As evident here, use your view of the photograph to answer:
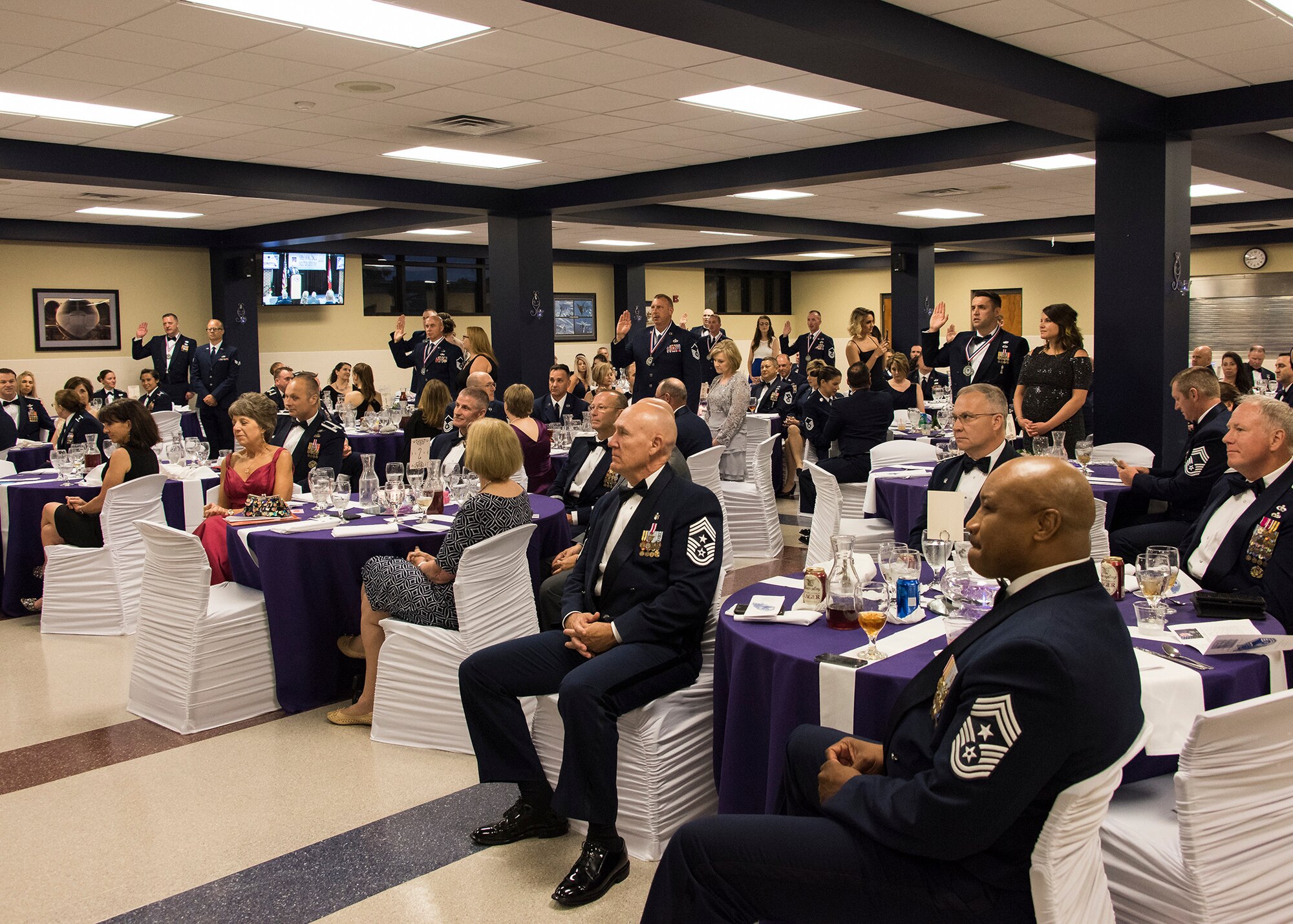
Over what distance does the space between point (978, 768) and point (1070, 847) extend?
266 millimetres

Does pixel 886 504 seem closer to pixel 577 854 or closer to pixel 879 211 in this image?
pixel 577 854

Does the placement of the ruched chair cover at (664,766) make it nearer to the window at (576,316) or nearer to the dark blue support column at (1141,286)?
the dark blue support column at (1141,286)

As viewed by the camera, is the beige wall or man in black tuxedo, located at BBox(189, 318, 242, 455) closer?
man in black tuxedo, located at BBox(189, 318, 242, 455)

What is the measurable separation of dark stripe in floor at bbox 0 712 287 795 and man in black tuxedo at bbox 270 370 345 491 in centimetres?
195

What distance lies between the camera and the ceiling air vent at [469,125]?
729 centimetres

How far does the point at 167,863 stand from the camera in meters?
3.29

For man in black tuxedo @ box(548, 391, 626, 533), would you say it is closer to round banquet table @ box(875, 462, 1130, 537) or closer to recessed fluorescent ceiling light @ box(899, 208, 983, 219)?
round banquet table @ box(875, 462, 1130, 537)

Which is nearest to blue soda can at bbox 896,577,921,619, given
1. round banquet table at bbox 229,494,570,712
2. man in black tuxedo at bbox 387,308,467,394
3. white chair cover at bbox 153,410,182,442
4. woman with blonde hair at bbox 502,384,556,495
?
round banquet table at bbox 229,494,570,712

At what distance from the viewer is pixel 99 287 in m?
14.3

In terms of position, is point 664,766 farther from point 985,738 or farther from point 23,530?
point 23,530

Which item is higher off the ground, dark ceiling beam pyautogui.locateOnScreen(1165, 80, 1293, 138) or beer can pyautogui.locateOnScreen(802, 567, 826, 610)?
dark ceiling beam pyautogui.locateOnScreen(1165, 80, 1293, 138)

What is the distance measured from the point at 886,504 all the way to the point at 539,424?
2.14 m

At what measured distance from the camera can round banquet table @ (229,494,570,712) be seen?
14.8 feet

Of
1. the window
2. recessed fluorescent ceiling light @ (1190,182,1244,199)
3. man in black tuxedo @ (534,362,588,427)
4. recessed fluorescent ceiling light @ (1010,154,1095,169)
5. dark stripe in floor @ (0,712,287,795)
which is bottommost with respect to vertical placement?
dark stripe in floor @ (0,712,287,795)
